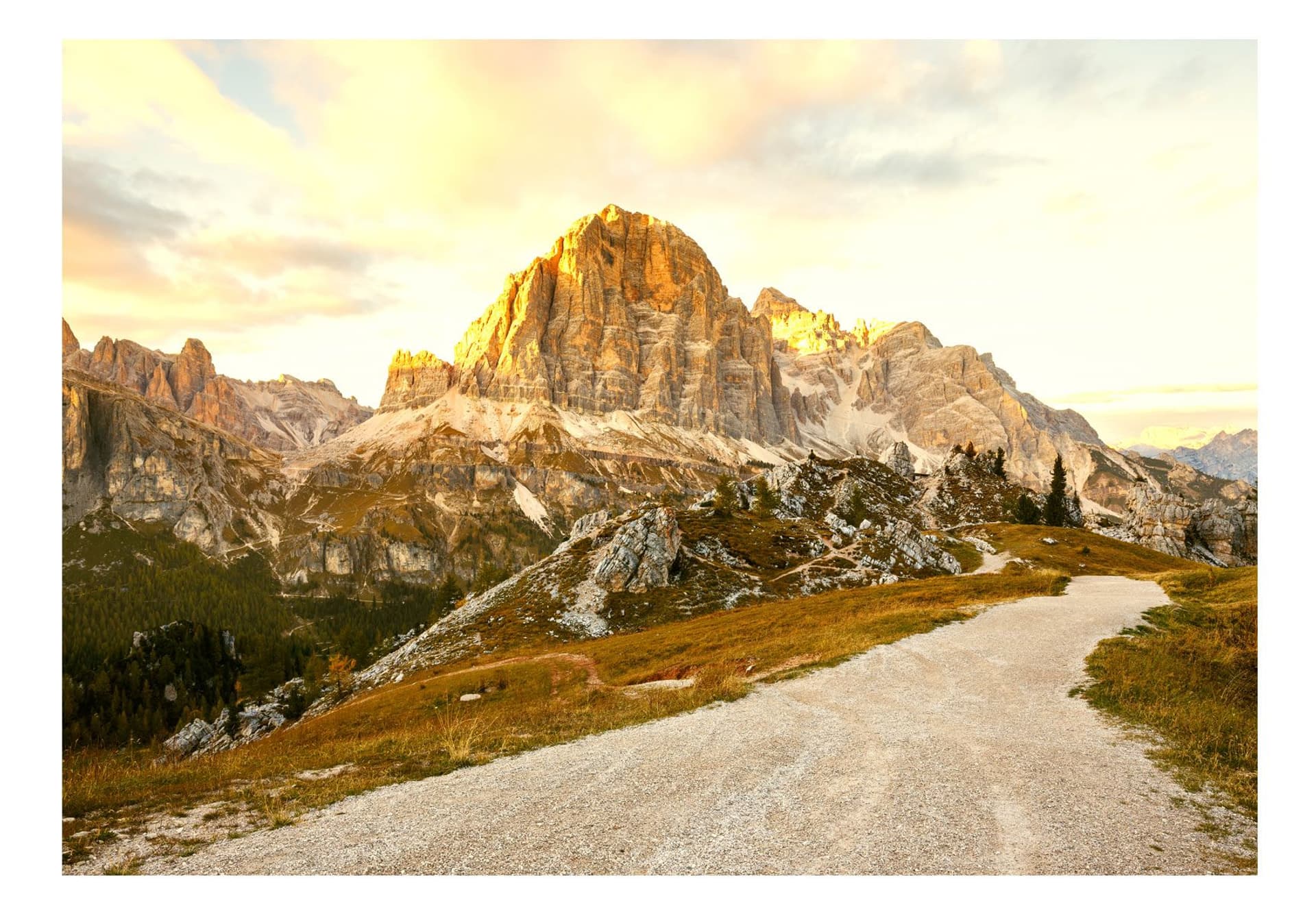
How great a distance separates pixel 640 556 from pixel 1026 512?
285 ft

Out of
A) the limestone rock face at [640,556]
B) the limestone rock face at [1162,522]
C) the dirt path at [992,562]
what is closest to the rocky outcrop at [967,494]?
the limestone rock face at [1162,522]

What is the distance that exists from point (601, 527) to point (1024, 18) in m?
86.7

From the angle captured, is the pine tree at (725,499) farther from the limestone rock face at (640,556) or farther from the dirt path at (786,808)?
the dirt path at (786,808)

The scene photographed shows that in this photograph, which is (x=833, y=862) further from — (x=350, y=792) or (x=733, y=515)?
(x=733, y=515)

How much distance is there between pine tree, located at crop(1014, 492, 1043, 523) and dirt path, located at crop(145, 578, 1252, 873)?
11853 centimetres

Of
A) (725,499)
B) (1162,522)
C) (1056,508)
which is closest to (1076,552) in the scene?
(1056,508)

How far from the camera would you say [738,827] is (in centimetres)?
1344

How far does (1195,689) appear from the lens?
2392 cm

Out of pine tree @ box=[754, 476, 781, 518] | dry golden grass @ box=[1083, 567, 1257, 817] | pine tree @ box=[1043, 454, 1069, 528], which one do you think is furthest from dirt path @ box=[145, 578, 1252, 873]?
pine tree @ box=[1043, 454, 1069, 528]

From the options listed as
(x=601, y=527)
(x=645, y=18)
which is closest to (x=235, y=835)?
(x=645, y=18)

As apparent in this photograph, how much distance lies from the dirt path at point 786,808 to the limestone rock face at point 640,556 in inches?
2281

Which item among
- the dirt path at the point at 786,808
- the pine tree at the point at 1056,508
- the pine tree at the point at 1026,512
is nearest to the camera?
the dirt path at the point at 786,808

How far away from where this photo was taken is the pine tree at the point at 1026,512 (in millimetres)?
126625

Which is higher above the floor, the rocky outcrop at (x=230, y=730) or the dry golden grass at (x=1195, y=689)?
the dry golden grass at (x=1195, y=689)
